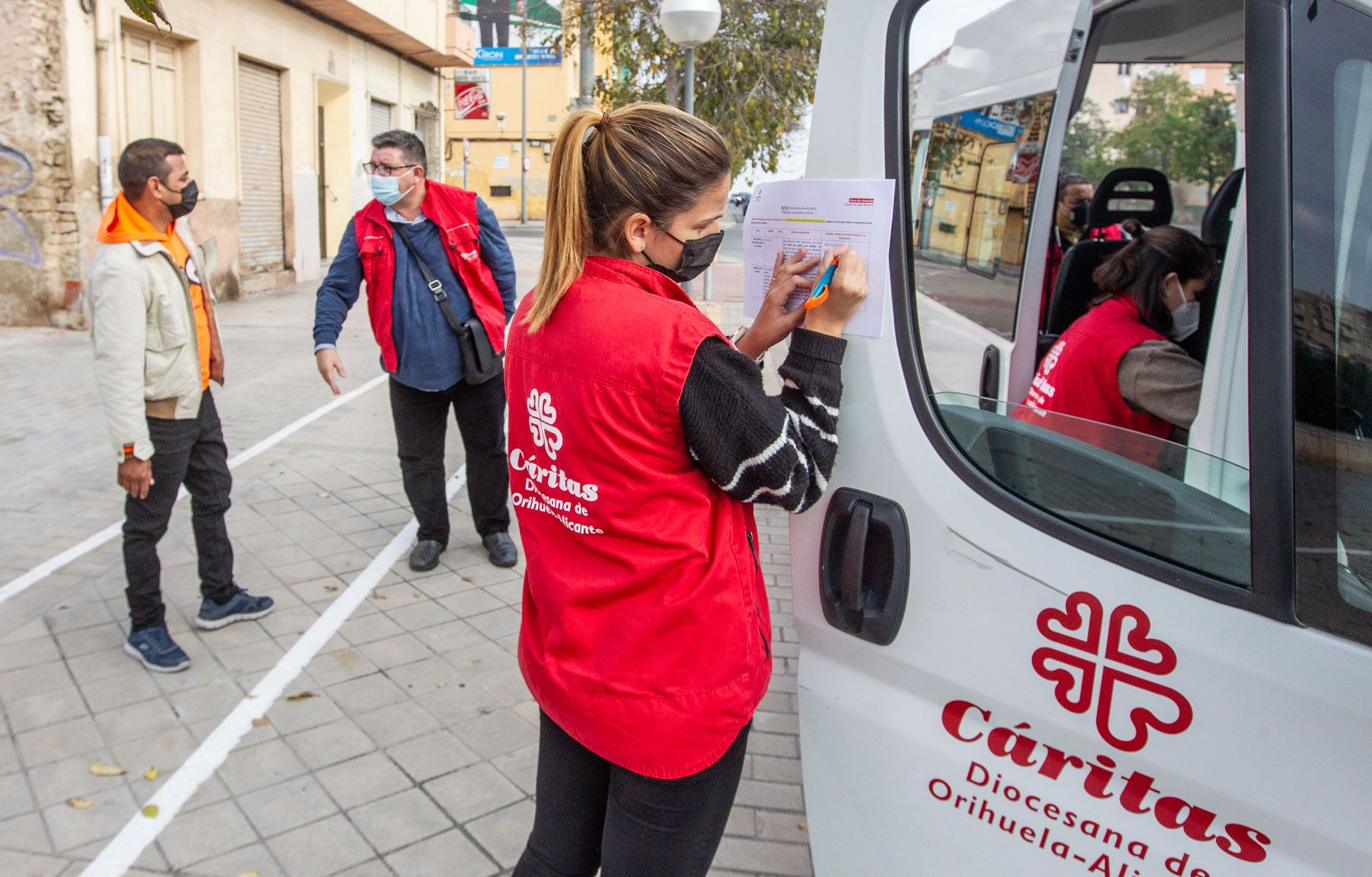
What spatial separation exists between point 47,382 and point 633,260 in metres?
8.22

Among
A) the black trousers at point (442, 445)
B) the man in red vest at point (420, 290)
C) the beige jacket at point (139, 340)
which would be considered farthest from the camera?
the black trousers at point (442, 445)

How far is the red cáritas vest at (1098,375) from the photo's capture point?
2578mm

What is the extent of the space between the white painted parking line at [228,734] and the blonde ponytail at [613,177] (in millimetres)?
2167

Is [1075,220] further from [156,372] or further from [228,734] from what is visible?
[228,734]

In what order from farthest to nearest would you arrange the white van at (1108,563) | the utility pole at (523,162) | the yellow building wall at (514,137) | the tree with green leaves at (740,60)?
1. the yellow building wall at (514,137)
2. the utility pole at (523,162)
3. the tree with green leaves at (740,60)
4. the white van at (1108,563)

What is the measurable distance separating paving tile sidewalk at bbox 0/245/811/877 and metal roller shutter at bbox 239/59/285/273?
344 inches

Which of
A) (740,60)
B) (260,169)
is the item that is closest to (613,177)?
(740,60)

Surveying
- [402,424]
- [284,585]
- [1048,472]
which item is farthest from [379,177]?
[1048,472]

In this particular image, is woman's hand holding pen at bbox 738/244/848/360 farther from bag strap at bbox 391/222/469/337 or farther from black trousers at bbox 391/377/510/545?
black trousers at bbox 391/377/510/545

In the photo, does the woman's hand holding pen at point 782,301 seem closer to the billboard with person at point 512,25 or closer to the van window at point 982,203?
the van window at point 982,203

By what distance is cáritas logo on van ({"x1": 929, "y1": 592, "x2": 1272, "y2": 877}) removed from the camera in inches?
52.7

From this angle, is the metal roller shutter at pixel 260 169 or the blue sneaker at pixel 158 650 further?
the metal roller shutter at pixel 260 169

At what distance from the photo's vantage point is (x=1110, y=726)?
4.63 ft

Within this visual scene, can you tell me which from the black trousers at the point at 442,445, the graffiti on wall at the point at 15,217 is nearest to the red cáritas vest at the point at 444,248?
the black trousers at the point at 442,445
